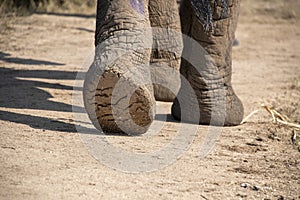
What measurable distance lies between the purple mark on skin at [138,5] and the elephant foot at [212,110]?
0.77 m

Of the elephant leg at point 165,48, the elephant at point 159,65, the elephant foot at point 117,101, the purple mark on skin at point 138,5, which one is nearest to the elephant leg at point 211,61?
the elephant at point 159,65

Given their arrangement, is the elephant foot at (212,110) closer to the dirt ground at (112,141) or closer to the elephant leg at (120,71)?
the dirt ground at (112,141)

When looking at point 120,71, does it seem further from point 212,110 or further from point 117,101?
point 212,110

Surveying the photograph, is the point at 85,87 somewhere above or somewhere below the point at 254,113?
above

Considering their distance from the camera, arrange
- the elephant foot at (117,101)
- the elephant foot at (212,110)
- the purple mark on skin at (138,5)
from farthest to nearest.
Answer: the elephant foot at (212,110)
the purple mark on skin at (138,5)
the elephant foot at (117,101)

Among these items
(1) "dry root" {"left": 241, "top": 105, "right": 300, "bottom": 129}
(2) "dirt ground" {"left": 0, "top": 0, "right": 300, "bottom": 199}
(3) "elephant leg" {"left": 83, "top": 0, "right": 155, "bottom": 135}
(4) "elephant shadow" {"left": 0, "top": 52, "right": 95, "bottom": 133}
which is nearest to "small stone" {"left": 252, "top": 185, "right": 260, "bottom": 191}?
(2) "dirt ground" {"left": 0, "top": 0, "right": 300, "bottom": 199}

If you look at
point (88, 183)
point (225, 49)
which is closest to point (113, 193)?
point (88, 183)

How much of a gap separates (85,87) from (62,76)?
1.82 meters

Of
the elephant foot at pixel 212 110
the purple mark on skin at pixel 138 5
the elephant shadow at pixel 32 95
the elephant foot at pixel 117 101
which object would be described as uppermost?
the purple mark on skin at pixel 138 5

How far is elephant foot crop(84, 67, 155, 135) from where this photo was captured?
302 centimetres

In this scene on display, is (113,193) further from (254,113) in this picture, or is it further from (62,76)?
(62,76)

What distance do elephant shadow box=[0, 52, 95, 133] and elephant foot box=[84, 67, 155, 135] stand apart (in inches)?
9.2

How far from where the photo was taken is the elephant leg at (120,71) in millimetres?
3023

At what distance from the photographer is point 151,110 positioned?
315 centimetres
